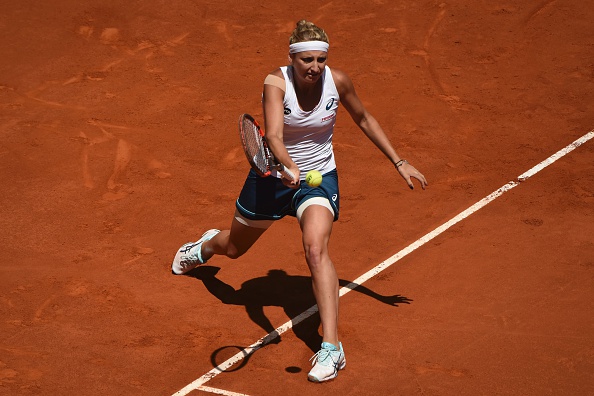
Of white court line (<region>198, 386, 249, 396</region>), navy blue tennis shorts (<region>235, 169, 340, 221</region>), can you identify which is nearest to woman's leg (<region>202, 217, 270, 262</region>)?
navy blue tennis shorts (<region>235, 169, 340, 221</region>)

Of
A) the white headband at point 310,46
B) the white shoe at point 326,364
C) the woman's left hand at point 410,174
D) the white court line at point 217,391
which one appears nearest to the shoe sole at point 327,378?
the white shoe at point 326,364

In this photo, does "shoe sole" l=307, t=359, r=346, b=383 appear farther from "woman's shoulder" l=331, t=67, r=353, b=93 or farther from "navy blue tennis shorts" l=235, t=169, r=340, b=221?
"woman's shoulder" l=331, t=67, r=353, b=93

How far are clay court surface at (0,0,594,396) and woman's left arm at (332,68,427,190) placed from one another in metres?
1.25

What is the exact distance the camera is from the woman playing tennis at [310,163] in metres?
7.34

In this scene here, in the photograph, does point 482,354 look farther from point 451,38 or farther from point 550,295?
point 451,38

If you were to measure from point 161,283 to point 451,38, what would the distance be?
6.57m

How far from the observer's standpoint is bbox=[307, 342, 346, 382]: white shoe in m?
7.28

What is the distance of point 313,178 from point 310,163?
55 centimetres

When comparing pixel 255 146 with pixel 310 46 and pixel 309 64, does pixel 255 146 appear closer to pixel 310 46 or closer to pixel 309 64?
pixel 309 64

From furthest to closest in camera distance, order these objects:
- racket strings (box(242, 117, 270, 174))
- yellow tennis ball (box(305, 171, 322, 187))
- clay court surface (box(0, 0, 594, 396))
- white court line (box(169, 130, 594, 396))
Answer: clay court surface (box(0, 0, 594, 396)) < white court line (box(169, 130, 594, 396)) < racket strings (box(242, 117, 270, 174)) < yellow tennis ball (box(305, 171, 322, 187))

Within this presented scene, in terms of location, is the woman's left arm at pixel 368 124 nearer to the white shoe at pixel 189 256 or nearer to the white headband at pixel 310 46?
the white headband at pixel 310 46

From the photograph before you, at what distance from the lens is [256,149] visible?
7.59 metres

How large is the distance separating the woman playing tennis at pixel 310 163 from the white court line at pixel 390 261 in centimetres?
67

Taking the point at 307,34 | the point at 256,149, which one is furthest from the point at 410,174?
the point at 307,34
